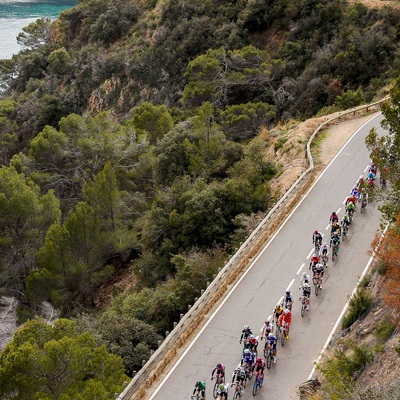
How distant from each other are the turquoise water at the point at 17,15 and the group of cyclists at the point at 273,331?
86.9 metres

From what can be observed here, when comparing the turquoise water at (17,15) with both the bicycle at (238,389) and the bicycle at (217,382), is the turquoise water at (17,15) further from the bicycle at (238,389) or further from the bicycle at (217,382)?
the bicycle at (238,389)

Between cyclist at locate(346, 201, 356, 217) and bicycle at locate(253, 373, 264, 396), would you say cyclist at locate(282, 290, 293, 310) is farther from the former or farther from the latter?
cyclist at locate(346, 201, 356, 217)

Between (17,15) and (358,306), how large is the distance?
121 metres

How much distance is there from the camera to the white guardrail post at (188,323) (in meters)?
19.5

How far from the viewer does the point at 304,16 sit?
60.8 meters

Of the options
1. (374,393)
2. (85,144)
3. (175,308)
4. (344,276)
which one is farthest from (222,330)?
(85,144)

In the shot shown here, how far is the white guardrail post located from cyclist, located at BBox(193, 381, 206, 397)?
1793mm

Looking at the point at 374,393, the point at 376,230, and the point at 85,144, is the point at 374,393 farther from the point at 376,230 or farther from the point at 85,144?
the point at 85,144

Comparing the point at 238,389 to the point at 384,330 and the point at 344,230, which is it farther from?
the point at 344,230

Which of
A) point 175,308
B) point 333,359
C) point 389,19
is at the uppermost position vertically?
point 389,19

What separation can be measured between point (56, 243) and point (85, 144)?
11.3 m

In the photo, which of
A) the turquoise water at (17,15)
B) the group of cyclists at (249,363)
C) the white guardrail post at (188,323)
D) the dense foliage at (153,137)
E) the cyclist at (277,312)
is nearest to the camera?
the group of cyclists at (249,363)

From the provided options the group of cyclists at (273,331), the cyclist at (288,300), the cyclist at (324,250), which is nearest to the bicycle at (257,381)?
the group of cyclists at (273,331)

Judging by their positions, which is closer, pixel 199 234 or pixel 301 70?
pixel 199 234
